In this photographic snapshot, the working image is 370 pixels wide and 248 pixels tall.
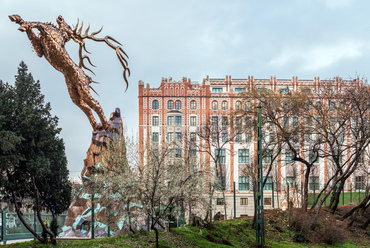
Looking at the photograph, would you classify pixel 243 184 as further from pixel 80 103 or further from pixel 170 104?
pixel 80 103

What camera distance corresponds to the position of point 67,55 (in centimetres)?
2064

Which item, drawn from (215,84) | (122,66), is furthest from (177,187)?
(215,84)

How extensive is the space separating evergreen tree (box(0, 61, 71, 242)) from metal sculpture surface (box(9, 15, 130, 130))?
22.9ft

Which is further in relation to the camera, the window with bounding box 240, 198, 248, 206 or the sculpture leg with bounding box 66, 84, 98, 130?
the window with bounding box 240, 198, 248, 206

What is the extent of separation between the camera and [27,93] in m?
32.4

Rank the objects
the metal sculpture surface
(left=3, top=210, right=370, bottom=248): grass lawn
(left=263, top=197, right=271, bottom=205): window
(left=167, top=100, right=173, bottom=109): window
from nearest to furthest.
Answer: (left=3, top=210, right=370, bottom=248): grass lawn
the metal sculpture surface
(left=263, top=197, right=271, bottom=205): window
(left=167, top=100, right=173, bottom=109): window

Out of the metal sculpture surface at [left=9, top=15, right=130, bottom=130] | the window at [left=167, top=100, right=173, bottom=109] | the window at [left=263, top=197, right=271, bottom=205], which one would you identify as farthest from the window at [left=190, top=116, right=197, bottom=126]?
the metal sculpture surface at [left=9, top=15, right=130, bottom=130]

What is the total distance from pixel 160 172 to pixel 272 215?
1370 cm

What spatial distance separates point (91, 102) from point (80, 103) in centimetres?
60

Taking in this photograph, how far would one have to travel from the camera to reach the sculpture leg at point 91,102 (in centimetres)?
2131

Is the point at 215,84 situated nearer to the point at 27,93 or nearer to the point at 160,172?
the point at 27,93

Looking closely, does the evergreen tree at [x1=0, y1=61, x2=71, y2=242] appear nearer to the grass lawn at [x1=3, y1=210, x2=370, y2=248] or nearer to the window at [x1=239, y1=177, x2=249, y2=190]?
the grass lawn at [x1=3, y1=210, x2=370, y2=248]

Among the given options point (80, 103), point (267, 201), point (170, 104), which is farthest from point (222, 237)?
point (170, 104)

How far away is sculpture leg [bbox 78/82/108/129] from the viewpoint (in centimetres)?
2131
